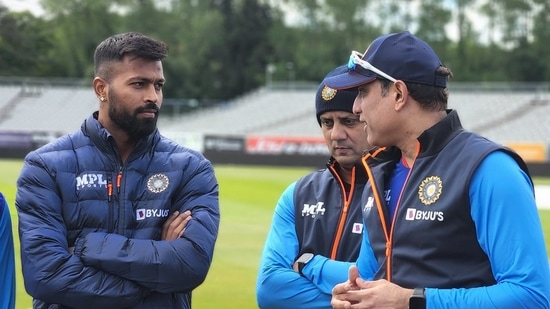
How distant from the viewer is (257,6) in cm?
8344

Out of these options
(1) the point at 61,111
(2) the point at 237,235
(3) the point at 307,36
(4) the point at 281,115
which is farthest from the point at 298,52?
(2) the point at 237,235

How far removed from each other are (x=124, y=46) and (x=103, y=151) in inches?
18.9

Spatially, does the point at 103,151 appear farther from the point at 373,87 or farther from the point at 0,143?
the point at 0,143

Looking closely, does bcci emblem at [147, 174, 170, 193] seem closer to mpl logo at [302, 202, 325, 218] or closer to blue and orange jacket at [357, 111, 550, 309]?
mpl logo at [302, 202, 325, 218]

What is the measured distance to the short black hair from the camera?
13.0ft

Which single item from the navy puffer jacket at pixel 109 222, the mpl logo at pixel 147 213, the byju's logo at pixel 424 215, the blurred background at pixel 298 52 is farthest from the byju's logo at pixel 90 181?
the blurred background at pixel 298 52

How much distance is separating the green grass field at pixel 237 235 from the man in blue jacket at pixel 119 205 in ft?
1.78

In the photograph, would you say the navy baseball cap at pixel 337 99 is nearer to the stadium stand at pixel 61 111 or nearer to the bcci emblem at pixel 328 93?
the bcci emblem at pixel 328 93

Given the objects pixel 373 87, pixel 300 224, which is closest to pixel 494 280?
pixel 373 87

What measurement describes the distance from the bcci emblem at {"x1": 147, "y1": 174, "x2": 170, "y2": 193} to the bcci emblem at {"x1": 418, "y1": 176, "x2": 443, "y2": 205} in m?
1.36

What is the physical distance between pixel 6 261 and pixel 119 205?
52cm

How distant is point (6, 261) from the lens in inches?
146

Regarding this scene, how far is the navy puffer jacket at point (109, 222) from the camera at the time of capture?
3652mm

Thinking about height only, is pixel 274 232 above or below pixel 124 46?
below
